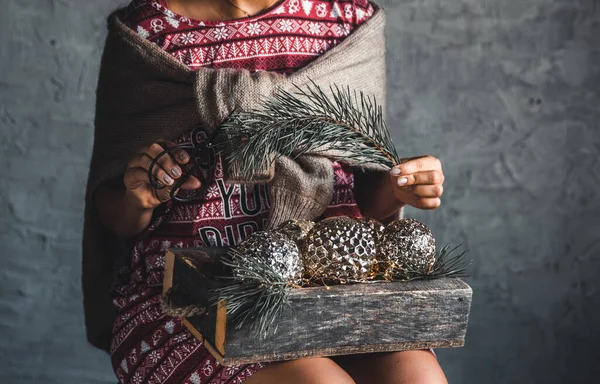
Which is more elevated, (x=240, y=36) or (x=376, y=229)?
(x=240, y=36)

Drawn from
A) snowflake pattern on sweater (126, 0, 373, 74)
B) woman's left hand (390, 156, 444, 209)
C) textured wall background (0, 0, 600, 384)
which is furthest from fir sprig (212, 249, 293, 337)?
textured wall background (0, 0, 600, 384)

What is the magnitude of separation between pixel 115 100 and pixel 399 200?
487 millimetres

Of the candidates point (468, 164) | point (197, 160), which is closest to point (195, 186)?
point (197, 160)

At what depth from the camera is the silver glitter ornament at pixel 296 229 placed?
959 mm

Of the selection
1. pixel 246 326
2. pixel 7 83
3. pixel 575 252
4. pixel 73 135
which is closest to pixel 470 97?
pixel 575 252

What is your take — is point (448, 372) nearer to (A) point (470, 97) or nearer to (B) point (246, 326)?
(A) point (470, 97)

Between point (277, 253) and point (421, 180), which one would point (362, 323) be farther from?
point (421, 180)

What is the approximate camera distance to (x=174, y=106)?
1.19 meters

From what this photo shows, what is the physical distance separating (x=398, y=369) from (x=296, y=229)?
0.22m

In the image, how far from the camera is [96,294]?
1.35 metres

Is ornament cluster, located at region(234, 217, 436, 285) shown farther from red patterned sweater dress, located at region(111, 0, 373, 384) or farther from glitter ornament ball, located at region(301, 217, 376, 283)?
red patterned sweater dress, located at region(111, 0, 373, 384)

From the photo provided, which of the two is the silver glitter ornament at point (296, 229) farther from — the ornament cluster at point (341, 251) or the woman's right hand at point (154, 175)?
the woman's right hand at point (154, 175)

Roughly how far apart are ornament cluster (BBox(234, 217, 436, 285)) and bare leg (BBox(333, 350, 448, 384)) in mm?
116

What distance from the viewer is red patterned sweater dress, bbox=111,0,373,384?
3.93ft
